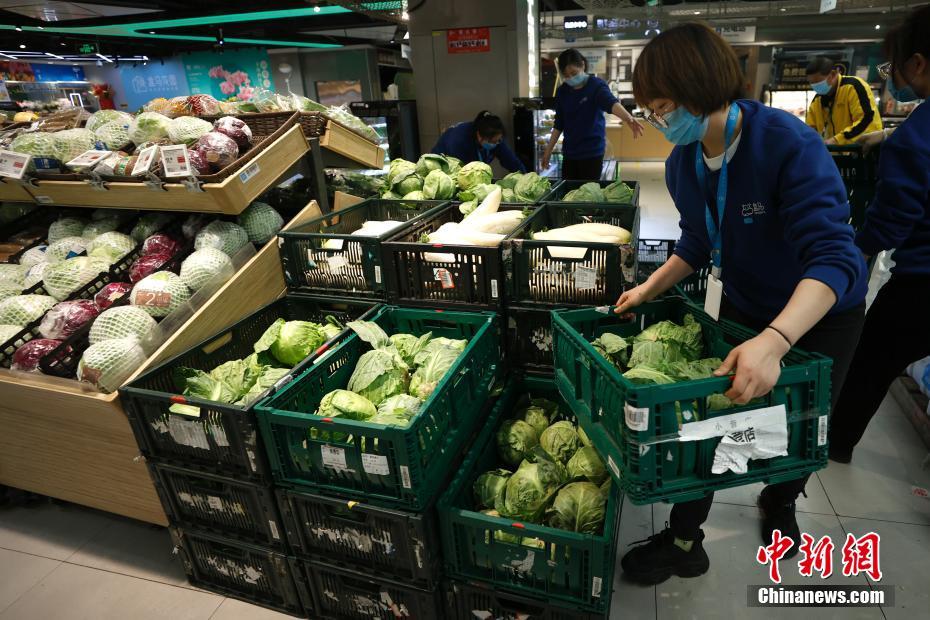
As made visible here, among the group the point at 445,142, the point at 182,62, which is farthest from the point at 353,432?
the point at 182,62

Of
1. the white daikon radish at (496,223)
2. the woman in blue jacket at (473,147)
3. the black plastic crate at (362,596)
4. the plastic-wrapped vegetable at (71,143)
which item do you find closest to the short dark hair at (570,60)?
the woman in blue jacket at (473,147)

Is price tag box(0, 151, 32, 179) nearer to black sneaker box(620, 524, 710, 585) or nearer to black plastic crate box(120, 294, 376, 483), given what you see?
black plastic crate box(120, 294, 376, 483)

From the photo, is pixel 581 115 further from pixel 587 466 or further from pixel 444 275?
pixel 587 466

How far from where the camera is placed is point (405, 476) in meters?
1.56

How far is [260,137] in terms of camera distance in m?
2.99

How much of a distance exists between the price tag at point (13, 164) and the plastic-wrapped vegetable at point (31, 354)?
3.41ft

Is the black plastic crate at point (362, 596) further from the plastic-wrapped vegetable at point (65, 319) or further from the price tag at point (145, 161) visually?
the price tag at point (145, 161)

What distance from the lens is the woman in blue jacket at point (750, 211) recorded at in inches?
47.4

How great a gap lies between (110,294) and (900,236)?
10.2ft

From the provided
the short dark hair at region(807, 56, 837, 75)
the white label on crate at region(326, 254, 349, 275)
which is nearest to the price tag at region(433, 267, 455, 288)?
the white label on crate at region(326, 254, 349, 275)

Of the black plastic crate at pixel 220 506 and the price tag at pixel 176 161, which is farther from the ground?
the price tag at pixel 176 161

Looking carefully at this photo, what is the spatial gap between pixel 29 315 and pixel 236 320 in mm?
915

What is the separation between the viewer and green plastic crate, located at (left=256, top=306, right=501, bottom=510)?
1.56 meters

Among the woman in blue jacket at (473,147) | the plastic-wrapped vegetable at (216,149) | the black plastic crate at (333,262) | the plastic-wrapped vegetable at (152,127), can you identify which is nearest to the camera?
the black plastic crate at (333,262)
